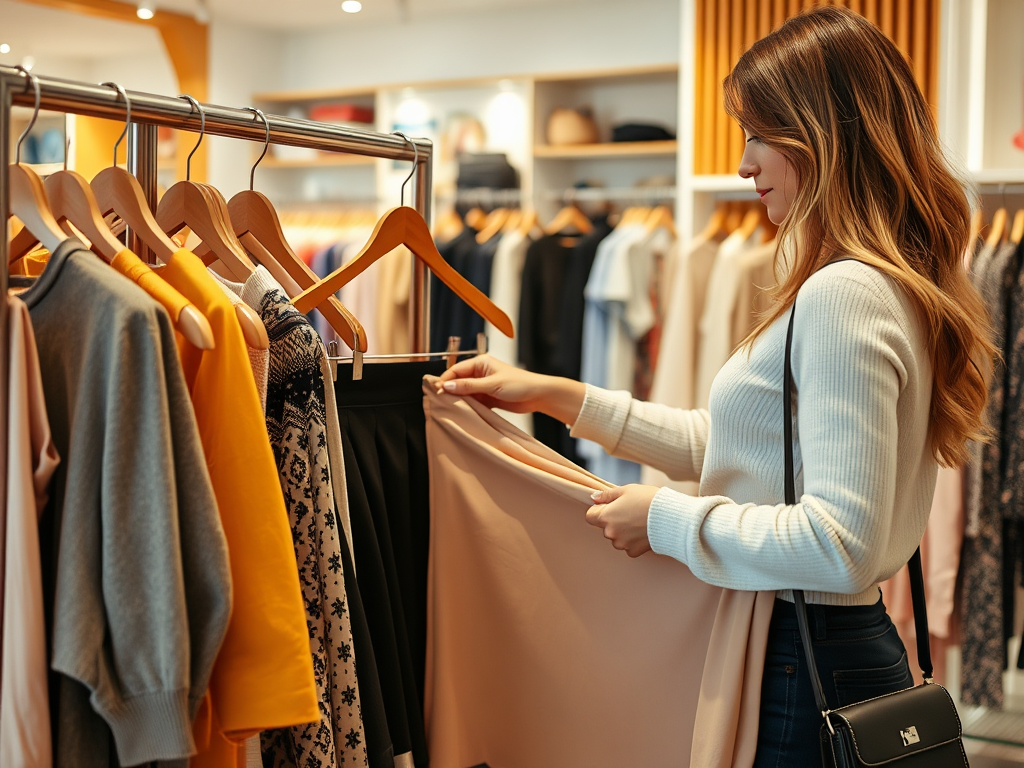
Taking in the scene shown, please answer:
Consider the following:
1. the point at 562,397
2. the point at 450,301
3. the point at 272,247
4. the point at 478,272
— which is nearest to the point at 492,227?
the point at 478,272

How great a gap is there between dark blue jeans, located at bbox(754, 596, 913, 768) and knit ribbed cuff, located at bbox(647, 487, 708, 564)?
157 mm

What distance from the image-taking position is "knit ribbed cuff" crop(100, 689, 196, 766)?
873 mm

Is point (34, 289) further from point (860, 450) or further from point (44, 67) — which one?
point (44, 67)

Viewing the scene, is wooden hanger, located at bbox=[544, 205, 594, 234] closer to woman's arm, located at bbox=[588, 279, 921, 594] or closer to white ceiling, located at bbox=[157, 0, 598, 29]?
white ceiling, located at bbox=[157, 0, 598, 29]

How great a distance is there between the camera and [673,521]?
3.97 ft

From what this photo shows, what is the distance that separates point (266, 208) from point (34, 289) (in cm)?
51

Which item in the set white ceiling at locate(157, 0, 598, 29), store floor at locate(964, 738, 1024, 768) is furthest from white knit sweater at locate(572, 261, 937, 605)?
white ceiling at locate(157, 0, 598, 29)

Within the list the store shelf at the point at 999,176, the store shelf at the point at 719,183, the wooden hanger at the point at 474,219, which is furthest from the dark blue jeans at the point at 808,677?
the wooden hanger at the point at 474,219

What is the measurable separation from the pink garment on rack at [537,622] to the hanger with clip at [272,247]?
161mm

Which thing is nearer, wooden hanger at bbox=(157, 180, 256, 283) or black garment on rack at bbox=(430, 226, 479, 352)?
wooden hanger at bbox=(157, 180, 256, 283)

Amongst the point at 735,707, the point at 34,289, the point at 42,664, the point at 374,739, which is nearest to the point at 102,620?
the point at 42,664

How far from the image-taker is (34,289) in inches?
37.7

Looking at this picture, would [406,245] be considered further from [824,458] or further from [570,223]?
[570,223]

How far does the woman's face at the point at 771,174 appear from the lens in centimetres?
124
